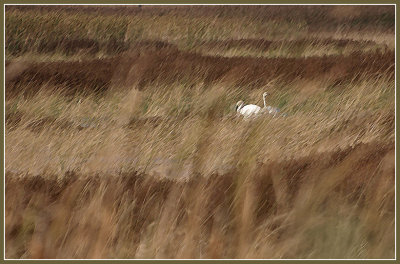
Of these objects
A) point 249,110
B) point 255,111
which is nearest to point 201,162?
point 255,111

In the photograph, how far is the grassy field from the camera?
2835mm

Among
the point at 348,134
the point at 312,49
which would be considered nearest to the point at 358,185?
the point at 348,134

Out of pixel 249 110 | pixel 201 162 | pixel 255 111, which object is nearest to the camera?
pixel 201 162

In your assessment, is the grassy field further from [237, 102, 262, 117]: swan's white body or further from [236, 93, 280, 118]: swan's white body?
[237, 102, 262, 117]: swan's white body

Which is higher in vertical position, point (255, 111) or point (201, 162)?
point (201, 162)

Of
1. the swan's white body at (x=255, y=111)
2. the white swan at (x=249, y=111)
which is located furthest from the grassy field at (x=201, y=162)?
the white swan at (x=249, y=111)

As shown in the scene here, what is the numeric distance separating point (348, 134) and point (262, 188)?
5.88 feet

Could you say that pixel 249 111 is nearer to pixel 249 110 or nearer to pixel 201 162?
pixel 249 110

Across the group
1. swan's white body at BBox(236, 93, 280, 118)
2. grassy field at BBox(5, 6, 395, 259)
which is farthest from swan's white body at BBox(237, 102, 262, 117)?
grassy field at BBox(5, 6, 395, 259)

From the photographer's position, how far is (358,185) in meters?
3.34

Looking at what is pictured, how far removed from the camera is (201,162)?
116 inches

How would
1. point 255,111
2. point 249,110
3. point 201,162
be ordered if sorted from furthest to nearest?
point 249,110 → point 255,111 → point 201,162

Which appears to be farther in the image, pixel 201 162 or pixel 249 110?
pixel 249 110

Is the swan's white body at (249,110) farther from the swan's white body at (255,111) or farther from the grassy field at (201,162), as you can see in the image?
the grassy field at (201,162)
